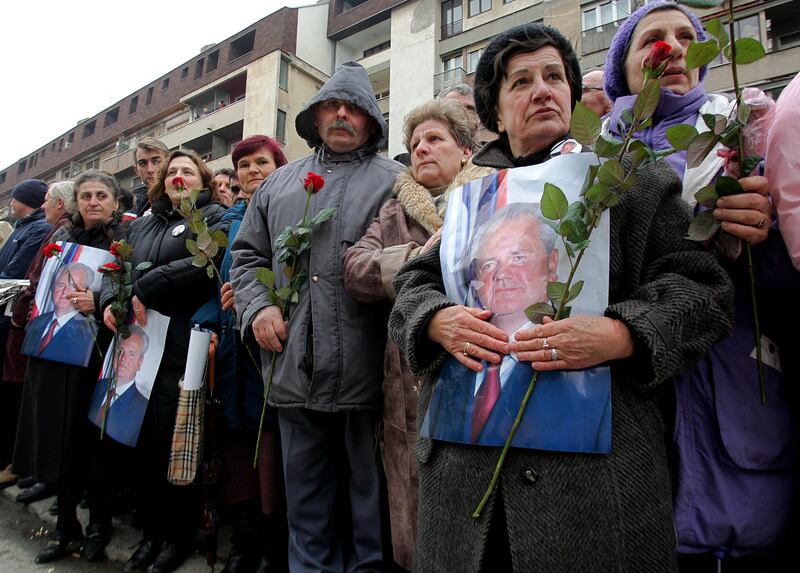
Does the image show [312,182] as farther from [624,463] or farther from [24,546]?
[24,546]

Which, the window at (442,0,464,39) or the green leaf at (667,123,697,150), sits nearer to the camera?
the green leaf at (667,123,697,150)

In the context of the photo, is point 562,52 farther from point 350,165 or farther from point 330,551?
point 330,551

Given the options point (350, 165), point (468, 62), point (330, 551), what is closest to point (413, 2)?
point (468, 62)

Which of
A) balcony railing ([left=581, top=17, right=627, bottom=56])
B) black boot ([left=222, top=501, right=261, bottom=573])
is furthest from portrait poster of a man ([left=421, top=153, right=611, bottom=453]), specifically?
balcony railing ([left=581, top=17, right=627, bottom=56])

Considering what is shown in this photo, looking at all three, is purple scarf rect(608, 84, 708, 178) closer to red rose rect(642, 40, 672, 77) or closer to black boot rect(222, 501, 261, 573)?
red rose rect(642, 40, 672, 77)

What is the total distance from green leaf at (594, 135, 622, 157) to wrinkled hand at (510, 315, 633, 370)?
1.10 feet

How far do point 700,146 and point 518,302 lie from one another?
1.67ft

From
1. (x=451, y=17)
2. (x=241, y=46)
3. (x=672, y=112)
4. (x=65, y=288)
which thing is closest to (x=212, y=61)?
(x=241, y=46)

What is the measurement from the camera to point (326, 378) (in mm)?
2023

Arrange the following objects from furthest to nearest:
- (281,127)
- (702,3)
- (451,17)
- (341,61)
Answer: (341,61)
(281,127)
(451,17)
(702,3)

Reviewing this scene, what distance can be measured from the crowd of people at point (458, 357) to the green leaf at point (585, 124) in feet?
0.64

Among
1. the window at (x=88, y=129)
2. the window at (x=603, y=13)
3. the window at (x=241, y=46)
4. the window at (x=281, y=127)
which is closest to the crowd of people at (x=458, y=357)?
the window at (x=603, y=13)

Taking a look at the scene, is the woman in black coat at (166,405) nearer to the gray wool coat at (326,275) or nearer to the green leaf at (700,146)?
the gray wool coat at (326,275)

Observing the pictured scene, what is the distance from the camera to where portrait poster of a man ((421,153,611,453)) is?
1.03 metres
